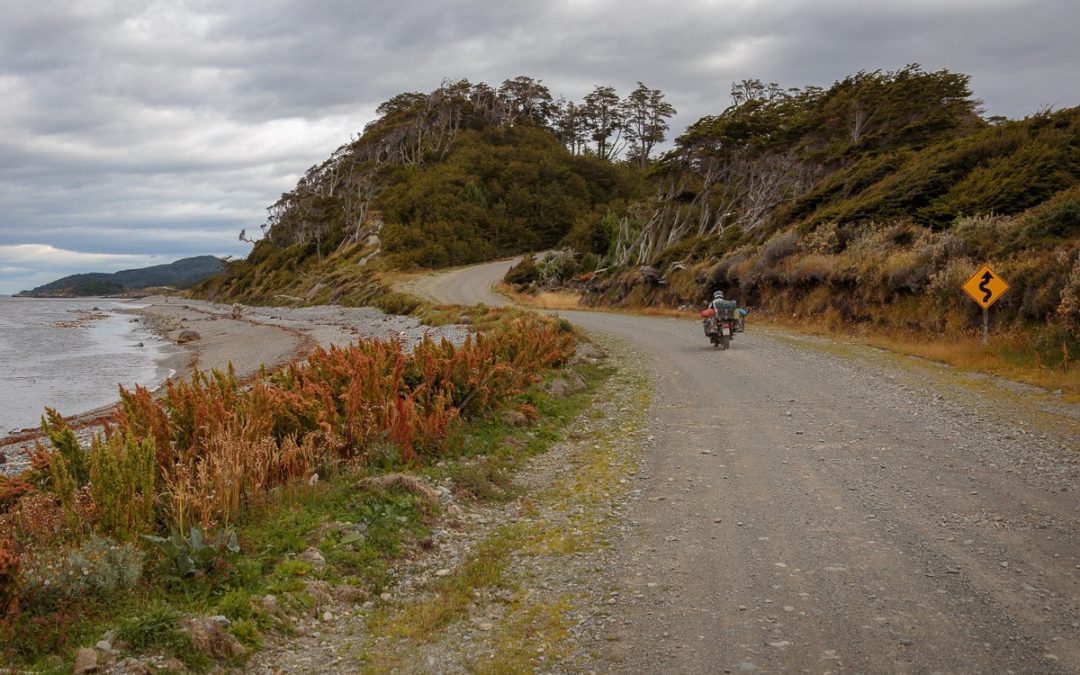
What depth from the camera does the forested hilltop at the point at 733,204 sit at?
18.6 m

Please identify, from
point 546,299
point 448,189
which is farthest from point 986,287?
point 448,189

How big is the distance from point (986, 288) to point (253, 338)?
3254 centimetres

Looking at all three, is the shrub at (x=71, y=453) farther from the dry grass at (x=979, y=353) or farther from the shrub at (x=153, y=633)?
the dry grass at (x=979, y=353)

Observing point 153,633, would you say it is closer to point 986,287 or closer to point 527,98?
point 986,287

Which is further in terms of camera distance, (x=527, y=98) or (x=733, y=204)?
(x=527, y=98)

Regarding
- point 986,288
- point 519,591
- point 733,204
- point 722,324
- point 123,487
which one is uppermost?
point 733,204

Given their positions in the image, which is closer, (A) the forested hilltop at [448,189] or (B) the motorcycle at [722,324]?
(B) the motorcycle at [722,324]

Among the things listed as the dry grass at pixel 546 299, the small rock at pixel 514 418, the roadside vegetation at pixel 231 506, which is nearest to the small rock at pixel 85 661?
the roadside vegetation at pixel 231 506

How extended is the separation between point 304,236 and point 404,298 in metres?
53.0

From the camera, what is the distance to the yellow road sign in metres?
14.5

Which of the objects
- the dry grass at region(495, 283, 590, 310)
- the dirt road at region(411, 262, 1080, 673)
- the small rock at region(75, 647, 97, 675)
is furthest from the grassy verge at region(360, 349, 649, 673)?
the dry grass at region(495, 283, 590, 310)

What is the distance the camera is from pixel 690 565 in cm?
522

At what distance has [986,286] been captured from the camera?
48.3ft

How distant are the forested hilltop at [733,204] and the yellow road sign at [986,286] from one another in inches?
24.0
